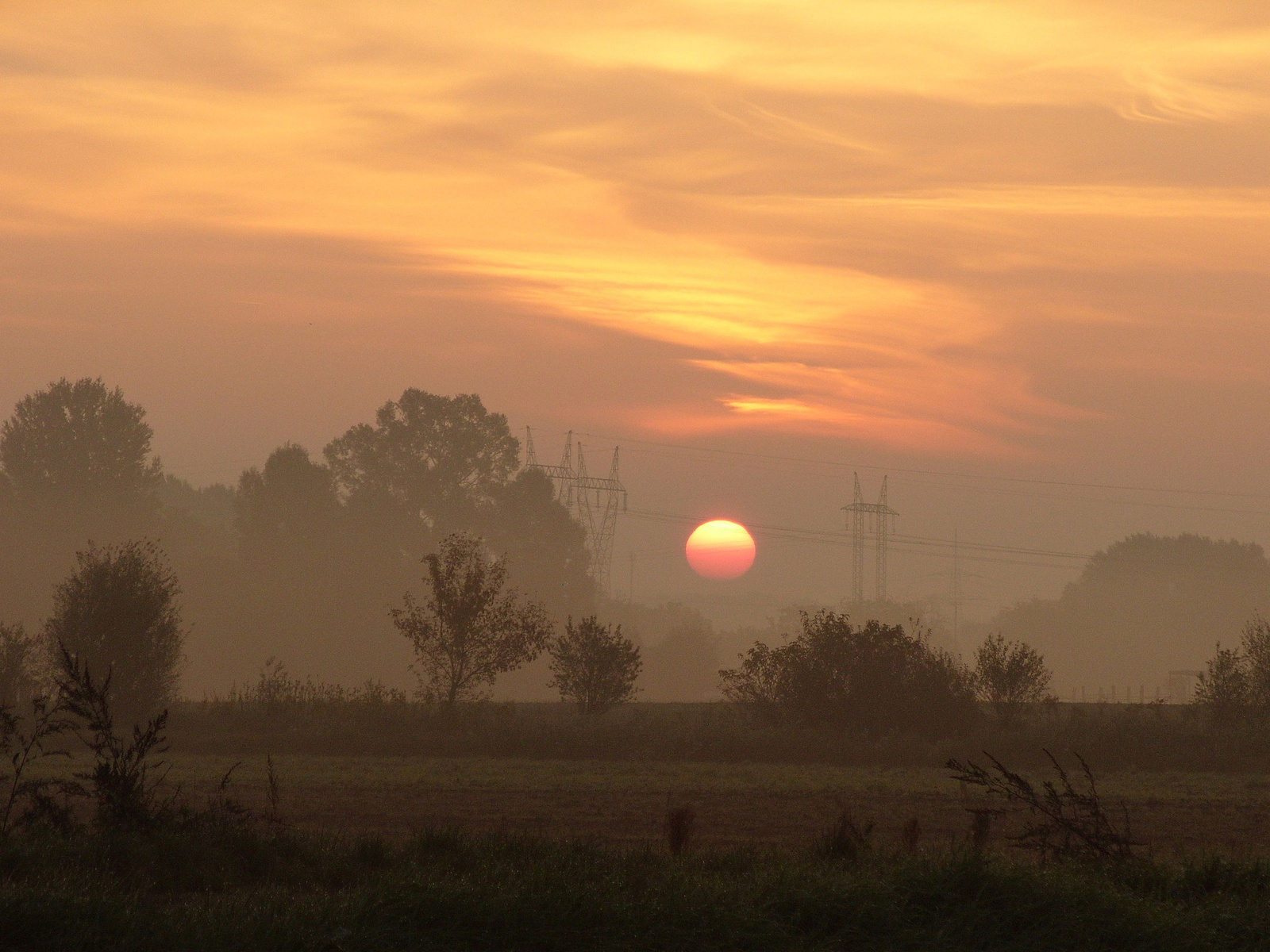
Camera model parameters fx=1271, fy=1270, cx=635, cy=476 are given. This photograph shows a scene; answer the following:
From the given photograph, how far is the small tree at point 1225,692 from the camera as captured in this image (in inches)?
1927

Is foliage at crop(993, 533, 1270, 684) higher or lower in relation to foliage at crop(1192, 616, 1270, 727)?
higher

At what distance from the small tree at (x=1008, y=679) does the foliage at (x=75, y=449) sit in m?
81.1

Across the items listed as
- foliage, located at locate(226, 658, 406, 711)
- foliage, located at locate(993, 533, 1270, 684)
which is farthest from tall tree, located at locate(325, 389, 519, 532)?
foliage, located at locate(993, 533, 1270, 684)

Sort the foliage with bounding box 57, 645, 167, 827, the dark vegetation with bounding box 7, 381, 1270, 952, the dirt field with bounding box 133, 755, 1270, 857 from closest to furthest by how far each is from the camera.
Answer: the dark vegetation with bounding box 7, 381, 1270, 952 < the foliage with bounding box 57, 645, 167, 827 < the dirt field with bounding box 133, 755, 1270, 857

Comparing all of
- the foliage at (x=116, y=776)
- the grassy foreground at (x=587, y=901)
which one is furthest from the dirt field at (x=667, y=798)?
the foliage at (x=116, y=776)

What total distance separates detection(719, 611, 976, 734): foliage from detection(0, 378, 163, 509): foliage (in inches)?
2952

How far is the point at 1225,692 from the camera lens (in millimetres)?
49812

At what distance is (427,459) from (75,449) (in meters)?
29.4

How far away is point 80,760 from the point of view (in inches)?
1607

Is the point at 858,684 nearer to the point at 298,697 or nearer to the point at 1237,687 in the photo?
the point at 1237,687

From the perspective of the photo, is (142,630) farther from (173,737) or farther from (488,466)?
(488,466)

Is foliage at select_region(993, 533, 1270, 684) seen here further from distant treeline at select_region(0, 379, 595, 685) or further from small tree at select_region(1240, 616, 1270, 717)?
small tree at select_region(1240, 616, 1270, 717)

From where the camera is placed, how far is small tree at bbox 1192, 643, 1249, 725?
4894 centimetres

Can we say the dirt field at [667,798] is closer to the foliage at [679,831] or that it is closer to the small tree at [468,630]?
the foliage at [679,831]
